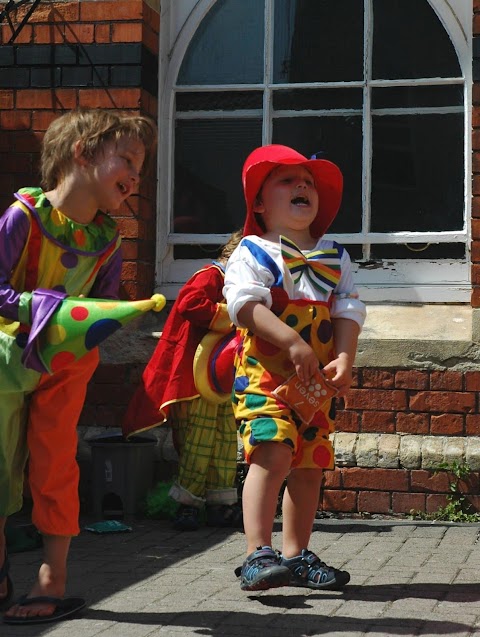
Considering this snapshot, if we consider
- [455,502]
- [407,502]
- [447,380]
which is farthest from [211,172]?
[455,502]

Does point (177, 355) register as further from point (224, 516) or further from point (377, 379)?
point (377, 379)

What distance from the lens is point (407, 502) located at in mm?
6191

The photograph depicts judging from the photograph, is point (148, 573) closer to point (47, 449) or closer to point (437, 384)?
point (47, 449)

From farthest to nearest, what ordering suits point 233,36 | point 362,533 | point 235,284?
1. point 233,36
2. point 362,533
3. point 235,284

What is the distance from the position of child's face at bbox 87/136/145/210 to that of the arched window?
2.74 meters

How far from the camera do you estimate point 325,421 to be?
441 centimetres

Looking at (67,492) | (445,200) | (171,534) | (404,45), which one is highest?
(404,45)

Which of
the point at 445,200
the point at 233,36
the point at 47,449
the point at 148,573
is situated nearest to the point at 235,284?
the point at 47,449

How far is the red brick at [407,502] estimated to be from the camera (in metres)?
6.17

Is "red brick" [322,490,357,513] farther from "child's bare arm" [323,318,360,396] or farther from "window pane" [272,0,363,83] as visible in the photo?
"window pane" [272,0,363,83]

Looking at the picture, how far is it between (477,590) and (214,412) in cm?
205

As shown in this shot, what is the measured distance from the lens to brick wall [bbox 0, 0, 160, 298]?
22.0ft

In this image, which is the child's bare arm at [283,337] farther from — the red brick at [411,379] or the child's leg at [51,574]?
the red brick at [411,379]

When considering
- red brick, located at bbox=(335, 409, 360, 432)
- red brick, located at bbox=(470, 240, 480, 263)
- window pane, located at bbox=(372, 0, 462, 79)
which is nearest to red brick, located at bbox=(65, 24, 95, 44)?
window pane, located at bbox=(372, 0, 462, 79)
